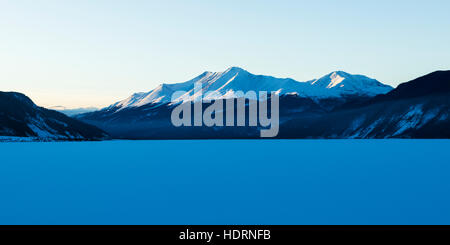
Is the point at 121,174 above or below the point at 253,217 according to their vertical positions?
above

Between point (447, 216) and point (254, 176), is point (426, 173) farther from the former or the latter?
point (447, 216)

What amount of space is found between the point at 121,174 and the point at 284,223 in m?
36.7

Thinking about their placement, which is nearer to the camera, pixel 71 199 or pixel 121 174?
pixel 71 199

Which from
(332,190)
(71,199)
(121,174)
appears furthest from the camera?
(121,174)

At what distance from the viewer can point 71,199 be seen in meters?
38.6
